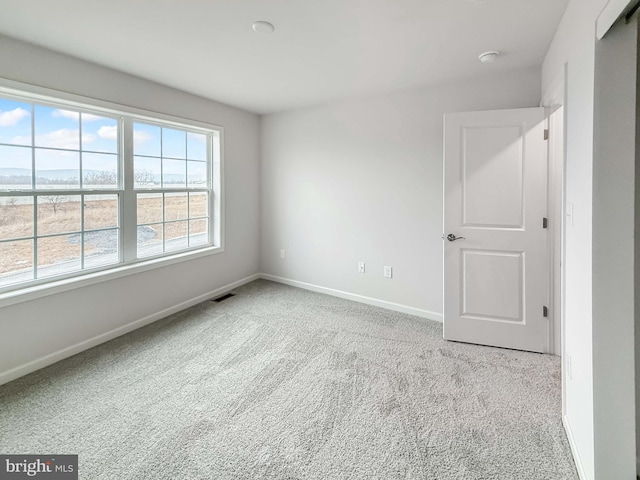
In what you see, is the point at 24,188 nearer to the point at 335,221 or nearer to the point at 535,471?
the point at 335,221

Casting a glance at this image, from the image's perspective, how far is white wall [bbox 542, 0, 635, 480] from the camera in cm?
130

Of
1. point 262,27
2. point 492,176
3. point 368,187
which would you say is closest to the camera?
point 262,27

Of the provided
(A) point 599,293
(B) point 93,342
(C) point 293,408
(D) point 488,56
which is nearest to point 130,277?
(B) point 93,342

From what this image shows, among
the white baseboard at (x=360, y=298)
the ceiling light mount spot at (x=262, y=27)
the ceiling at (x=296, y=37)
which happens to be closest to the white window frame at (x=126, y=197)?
the ceiling at (x=296, y=37)

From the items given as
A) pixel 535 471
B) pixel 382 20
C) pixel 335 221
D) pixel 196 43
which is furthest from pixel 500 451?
pixel 196 43

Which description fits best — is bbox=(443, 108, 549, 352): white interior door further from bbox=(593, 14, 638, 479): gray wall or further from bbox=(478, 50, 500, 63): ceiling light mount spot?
bbox=(593, 14, 638, 479): gray wall

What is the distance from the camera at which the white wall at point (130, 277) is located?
2.35 m

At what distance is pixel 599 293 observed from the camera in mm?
1362

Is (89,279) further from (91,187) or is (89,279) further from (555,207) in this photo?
(555,207)

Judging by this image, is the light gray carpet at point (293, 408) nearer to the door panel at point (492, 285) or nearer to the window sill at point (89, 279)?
the door panel at point (492, 285)

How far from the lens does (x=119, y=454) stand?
1628 millimetres

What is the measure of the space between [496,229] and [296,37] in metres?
2.21

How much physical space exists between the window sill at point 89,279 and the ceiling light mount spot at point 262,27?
2.40m

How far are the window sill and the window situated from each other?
6cm
